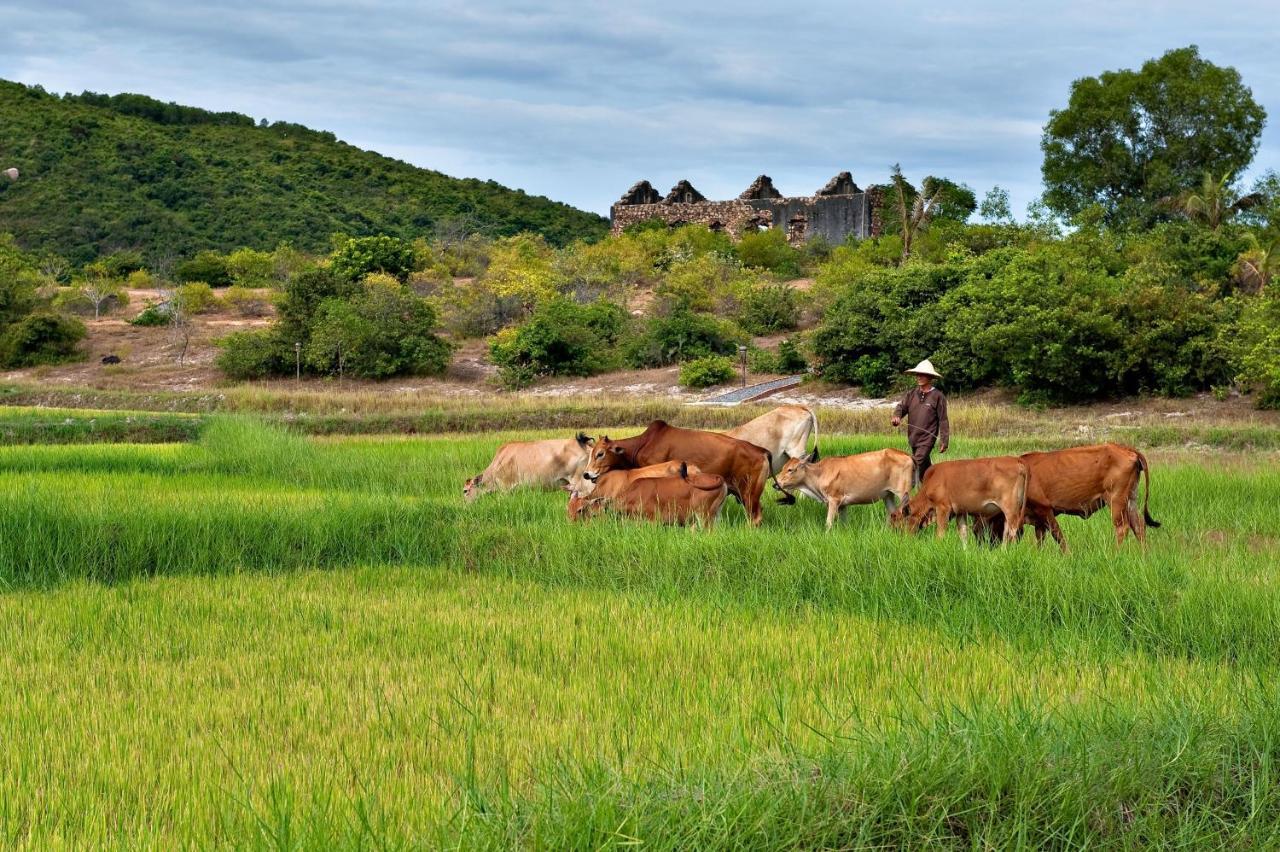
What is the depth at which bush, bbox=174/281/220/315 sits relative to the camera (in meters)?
41.9

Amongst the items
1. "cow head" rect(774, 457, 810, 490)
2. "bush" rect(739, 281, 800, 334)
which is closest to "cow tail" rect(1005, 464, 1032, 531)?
"cow head" rect(774, 457, 810, 490)

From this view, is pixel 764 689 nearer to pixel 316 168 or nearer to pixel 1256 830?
pixel 1256 830

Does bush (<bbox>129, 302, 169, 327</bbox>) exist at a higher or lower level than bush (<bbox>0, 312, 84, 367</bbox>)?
higher

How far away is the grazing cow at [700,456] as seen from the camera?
11.2 meters

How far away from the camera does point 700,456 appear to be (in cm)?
1140

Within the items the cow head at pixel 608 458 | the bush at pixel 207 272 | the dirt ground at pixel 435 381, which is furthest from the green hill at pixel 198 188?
the cow head at pixel 608 458

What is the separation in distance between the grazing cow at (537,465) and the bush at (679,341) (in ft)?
62.1

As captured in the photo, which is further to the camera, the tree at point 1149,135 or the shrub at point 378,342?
the tree at point 1149,135

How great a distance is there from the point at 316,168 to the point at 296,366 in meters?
44.1

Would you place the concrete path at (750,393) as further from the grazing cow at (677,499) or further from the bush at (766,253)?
Answer: the bush at (766,253)

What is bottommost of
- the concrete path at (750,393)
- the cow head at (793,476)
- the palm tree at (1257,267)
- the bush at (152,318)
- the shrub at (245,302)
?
the concrete path at (750,393)

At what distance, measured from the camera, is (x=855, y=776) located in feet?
13.3

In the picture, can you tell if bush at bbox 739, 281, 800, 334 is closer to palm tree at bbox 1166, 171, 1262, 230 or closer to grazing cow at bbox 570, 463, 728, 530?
palm tree at bbox 1166, 171, 1262, 230

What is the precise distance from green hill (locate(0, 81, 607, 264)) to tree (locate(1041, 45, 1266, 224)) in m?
29.3
